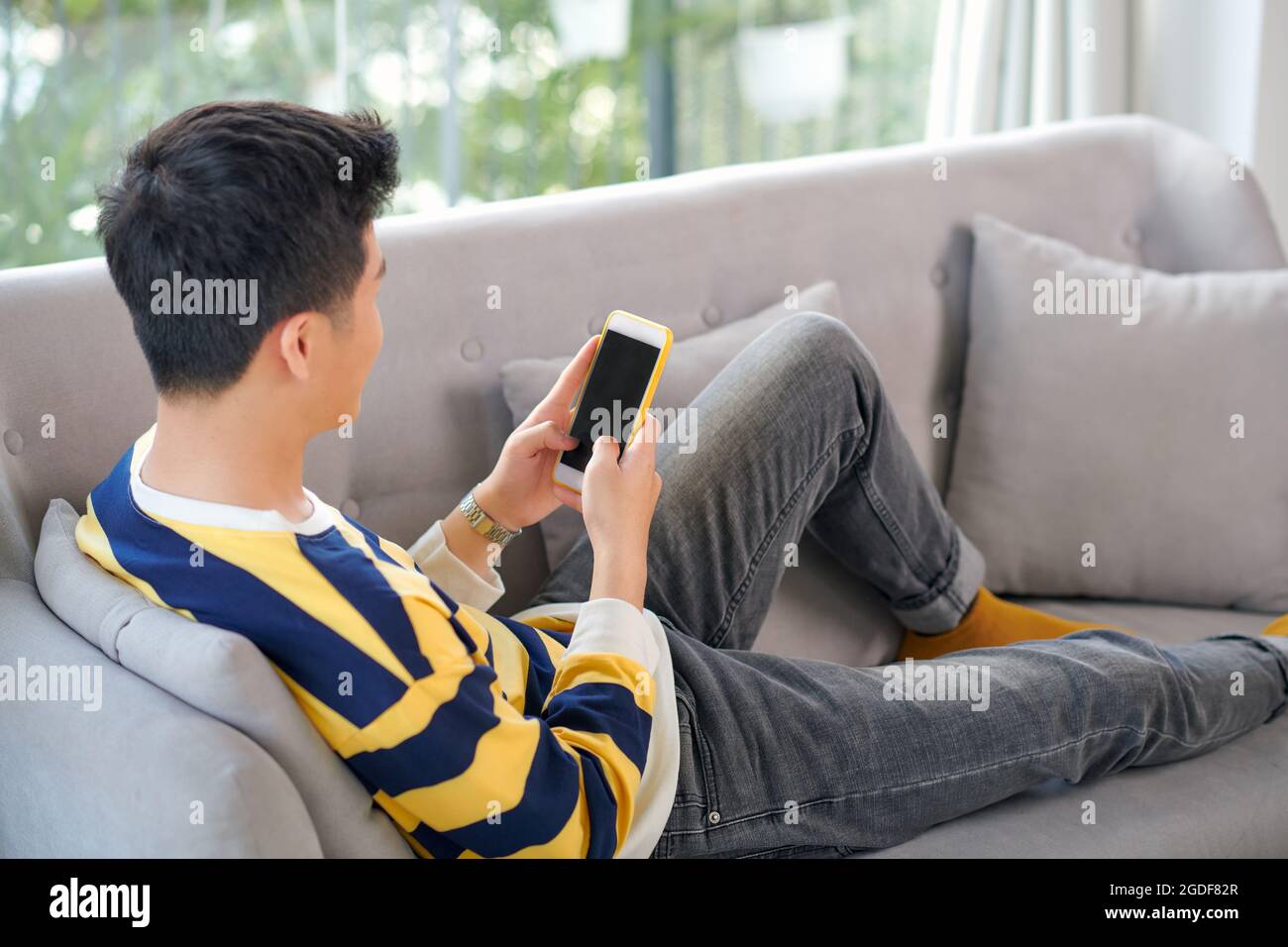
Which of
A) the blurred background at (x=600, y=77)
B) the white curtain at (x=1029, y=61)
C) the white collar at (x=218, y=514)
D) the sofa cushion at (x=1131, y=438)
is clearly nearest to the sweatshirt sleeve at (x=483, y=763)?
the white collar at (x=218, y=514)

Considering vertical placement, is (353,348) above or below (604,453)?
above

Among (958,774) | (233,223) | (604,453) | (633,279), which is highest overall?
(233,223)

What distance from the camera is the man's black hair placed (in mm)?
921

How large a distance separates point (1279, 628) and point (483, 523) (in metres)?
0.99

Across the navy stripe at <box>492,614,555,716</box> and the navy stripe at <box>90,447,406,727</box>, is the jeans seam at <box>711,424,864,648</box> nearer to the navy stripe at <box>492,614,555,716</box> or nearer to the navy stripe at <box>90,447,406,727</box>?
the navy stripe at <box>492,614,555,716</box>

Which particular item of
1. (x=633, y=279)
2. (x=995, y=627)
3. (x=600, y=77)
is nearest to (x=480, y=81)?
(x=600, y=77)

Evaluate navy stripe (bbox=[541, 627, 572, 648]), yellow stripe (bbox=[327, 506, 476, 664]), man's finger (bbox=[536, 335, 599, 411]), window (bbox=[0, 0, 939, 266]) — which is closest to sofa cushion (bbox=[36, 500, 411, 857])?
yellow stripe (bbox=[327, 506, 476, 664])

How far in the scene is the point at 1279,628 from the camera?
1592 mm

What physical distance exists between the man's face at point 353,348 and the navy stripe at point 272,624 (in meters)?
0.14

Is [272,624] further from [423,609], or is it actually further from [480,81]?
[480,81]

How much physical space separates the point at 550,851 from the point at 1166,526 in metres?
1.07

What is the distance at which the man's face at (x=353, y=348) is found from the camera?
98cm

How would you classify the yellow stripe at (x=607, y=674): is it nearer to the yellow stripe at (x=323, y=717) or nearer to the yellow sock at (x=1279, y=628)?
the yellow stripe at (x=323, y=717)

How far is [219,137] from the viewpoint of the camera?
93 cm
